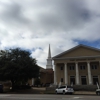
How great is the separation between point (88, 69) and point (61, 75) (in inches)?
323

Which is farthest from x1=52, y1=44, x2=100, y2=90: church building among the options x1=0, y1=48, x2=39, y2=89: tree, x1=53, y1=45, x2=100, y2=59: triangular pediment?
x1=0, y1=48, x2=39, y2=89: tree

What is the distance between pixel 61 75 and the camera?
45.1 m

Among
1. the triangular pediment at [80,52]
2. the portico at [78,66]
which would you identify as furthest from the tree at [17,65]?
the triangular pediment at [80,52]

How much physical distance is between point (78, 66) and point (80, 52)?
4.05 m

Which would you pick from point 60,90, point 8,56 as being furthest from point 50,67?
point 60,90

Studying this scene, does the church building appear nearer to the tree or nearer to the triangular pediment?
the triangular pediment

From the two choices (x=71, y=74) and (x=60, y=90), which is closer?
(x=60, y=90)

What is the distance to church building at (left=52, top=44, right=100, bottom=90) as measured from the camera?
135 ft

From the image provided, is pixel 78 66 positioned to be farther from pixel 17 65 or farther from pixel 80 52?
pixel 17 65

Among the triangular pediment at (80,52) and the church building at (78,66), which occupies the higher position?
the triangular pediment at (80,52)

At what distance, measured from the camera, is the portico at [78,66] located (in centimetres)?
4122

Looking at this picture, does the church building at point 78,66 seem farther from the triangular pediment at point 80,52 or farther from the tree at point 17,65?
the tree at point 17,65

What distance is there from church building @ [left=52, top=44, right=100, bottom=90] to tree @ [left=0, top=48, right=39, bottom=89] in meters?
9.10

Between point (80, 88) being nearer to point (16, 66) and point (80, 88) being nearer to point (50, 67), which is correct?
point (16, 66)
